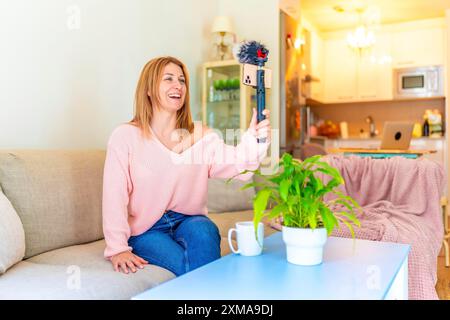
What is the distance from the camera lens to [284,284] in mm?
1051

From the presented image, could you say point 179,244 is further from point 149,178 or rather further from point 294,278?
point 294,278

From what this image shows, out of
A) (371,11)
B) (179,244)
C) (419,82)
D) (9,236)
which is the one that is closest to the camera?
(9,236)

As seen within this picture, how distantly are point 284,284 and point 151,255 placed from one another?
603mm

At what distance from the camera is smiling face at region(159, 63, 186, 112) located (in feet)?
5.46

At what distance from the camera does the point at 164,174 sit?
1585mm

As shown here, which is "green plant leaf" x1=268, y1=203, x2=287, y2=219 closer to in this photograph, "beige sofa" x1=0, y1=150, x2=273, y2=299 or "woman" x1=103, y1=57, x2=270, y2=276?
"woman" x1=103, y1=57, x2=270, y2=276

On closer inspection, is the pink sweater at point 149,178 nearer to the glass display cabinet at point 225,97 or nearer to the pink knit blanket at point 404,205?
the pink knit blanket at point 404,205

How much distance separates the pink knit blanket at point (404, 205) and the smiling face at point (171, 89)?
91cm

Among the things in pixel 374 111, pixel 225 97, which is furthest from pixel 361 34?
pixel 225 97

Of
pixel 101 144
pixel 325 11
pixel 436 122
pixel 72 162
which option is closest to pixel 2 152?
pixel 72 162

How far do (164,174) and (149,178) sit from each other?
2.2 inches

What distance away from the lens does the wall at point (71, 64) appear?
2135 millimetres

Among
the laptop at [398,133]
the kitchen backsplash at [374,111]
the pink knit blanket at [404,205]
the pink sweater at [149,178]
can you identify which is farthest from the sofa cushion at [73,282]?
the kitchen backsplash at [374,111]

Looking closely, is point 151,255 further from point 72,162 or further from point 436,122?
point 436,122
